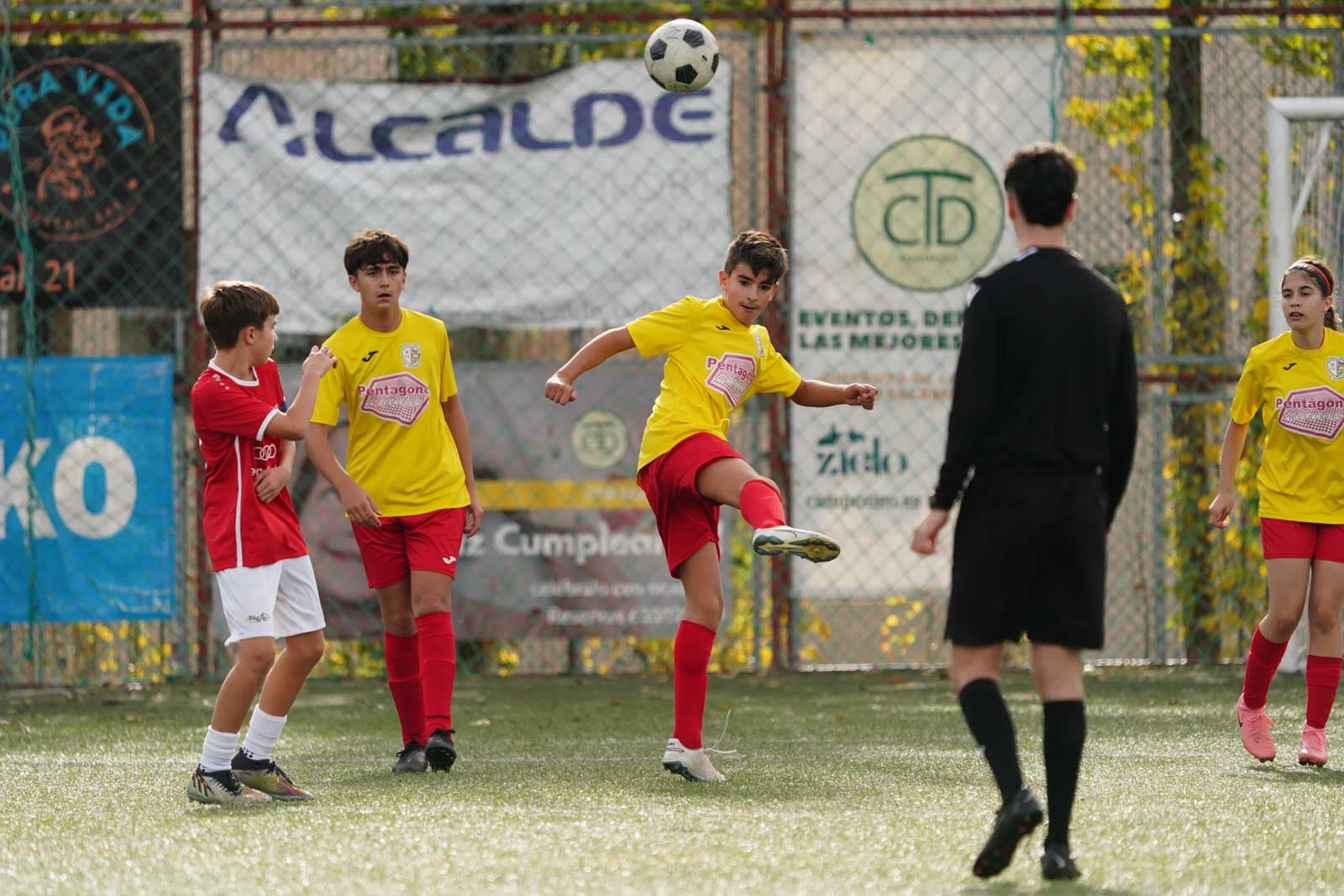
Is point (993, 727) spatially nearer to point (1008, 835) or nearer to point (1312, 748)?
point (1008, 835)

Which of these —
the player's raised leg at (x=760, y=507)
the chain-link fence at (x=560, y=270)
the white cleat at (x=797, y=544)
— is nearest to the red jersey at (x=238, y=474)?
the player's raised leg at (x=760, y=507)

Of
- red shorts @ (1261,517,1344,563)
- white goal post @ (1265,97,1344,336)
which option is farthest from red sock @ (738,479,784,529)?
white goal post @ (1265,97,1344,336)

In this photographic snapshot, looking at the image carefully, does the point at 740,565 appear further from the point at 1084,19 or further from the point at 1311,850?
the point at 1311,850

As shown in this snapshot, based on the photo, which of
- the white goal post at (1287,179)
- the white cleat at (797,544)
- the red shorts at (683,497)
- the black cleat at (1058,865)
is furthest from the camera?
the white goal post at (1287,179)

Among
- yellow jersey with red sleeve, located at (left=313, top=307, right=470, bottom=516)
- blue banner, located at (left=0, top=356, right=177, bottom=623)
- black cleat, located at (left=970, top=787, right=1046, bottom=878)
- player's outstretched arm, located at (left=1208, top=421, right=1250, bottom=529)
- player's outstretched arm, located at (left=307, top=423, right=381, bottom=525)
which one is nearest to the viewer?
black cleat, located at (left=970, top=787, right=1046, bottom=878)

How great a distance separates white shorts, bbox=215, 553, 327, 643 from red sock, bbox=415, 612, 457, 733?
0.63m

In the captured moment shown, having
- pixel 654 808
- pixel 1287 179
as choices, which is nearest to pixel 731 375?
pixel 654 808

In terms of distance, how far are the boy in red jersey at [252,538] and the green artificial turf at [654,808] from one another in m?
0.18

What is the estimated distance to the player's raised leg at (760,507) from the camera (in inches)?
191

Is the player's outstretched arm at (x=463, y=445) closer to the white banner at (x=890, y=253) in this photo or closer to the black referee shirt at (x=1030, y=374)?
the black referee shirt at (x=1030, y=374)

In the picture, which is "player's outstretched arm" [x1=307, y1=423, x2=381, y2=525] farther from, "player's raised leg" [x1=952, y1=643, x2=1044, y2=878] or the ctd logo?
the ctd logo

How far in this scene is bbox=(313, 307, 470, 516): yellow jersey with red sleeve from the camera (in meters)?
5.82

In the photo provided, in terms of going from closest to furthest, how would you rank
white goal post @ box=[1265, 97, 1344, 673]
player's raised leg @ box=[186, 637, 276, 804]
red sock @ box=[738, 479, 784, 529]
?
player's raised leg @ box=[186, 637, 276, 804]
red sock @ box=[738, 479, 784, 529]
white goal post @ box=[1265, 97, 1344, 673]

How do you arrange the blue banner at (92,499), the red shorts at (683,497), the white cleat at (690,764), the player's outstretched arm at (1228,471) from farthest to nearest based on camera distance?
the blue banner at (92,499)
the player's outstretched arm at (1228,471)
the red shorts at (683,497)
the white cleat at (690,764)
